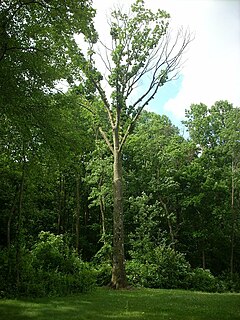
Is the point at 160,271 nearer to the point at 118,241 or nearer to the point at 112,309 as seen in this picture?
the point at 118,241

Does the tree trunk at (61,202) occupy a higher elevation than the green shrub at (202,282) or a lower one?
higher

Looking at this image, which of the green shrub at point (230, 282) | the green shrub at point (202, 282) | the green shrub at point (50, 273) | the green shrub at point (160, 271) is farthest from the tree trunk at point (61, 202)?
the green shrub at point (230, 282)

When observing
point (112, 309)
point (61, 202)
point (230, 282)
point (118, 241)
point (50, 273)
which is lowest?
point (112, 309)

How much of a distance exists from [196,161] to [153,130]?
5052 millimetres

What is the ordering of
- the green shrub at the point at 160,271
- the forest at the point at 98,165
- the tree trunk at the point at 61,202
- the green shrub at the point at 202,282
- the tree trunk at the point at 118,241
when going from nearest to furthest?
the forest at the point at 98,165 → the tree trunk at the point at 118,241 → the green shrub at the point at 160,271 → the green shrub at the point at 202,282 → the tree trunk at the point at 61,202

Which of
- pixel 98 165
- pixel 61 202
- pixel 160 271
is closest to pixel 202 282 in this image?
pixel 160 271

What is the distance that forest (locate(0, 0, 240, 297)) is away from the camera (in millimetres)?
12633

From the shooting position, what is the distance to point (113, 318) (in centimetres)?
909

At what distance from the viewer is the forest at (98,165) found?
12.6 metres

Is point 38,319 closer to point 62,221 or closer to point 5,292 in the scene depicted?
point 5,292

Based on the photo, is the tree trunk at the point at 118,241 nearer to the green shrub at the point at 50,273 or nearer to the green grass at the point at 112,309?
the green shrub at the point at 50,273

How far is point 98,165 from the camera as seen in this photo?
24984 mm

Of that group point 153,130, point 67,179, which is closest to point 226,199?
point 153,130

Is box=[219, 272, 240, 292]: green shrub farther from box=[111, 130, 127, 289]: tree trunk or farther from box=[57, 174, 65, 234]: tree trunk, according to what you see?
box=[57, 174, 65, 234]: tree trunk
